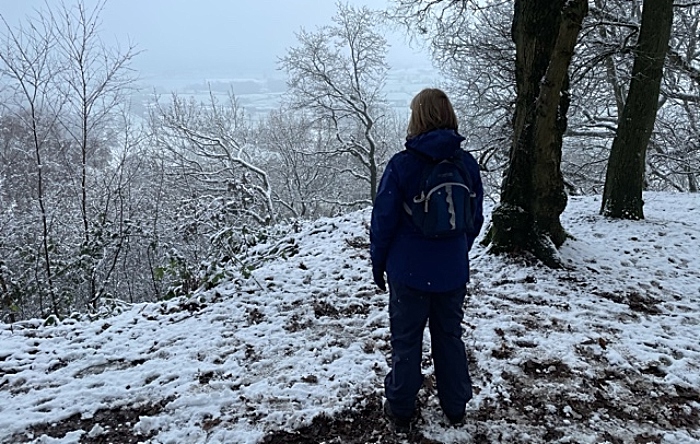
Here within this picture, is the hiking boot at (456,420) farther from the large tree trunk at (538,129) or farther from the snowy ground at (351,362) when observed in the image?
the large tree trunk at (538,129)

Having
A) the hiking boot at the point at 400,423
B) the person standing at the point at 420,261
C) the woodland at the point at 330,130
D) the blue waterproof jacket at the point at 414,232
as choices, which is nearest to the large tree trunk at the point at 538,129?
the woodland at the point at 330,130

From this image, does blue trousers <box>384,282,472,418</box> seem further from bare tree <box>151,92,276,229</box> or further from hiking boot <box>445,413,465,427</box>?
bare tree <box>151,92,276,229</box>

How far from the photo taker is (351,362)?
3.44 meters

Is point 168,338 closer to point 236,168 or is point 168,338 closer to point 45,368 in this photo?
point 45,368

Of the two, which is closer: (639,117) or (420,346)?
(420,346)

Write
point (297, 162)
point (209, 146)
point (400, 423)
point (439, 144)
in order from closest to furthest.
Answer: point (439, 144) → point (400, 423) → point (209, 146) → point (297, 162)

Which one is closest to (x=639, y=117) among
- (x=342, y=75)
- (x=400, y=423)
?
(x=400, y=423)

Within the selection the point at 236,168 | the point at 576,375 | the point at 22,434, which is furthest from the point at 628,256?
the point at 236,168

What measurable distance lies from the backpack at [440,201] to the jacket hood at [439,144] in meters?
0.04

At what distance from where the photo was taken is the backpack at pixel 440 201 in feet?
7.38

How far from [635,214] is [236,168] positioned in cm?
1443

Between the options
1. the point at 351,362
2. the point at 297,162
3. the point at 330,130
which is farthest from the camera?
the point at 297,162

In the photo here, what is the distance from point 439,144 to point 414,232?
1.54 ft

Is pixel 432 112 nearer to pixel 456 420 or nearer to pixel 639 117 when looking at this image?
pixel 456 420
